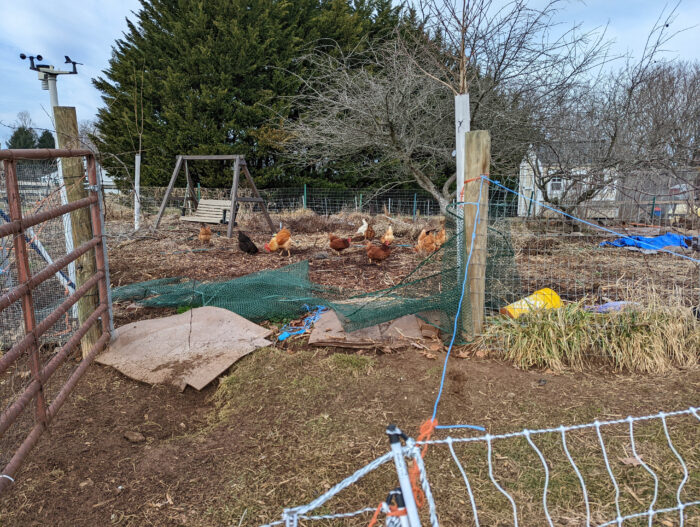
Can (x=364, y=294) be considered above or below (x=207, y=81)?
below

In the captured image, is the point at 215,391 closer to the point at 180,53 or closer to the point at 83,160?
the point at 83,160

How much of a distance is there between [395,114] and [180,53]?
11319 millimetres

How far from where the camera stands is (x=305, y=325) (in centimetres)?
422

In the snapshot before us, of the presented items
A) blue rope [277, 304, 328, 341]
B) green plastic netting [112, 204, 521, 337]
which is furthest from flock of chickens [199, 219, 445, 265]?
blue rope [277, 304, 328, 341]

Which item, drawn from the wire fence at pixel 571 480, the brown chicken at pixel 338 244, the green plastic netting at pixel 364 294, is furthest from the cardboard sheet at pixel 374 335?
the brown chicken at pixel 338 244

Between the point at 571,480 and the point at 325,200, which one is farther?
the point at 325,200

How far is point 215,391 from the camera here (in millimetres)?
3191

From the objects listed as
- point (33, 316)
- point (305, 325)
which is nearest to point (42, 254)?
point (33, 316)

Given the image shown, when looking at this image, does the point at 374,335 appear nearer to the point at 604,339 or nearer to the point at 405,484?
the point at 604,339

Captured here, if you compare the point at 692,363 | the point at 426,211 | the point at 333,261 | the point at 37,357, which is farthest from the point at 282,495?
the point at 426,211

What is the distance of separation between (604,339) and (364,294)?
1.98 metres

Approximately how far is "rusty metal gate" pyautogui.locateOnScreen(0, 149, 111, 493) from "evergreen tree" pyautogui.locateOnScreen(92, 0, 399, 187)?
12.1m

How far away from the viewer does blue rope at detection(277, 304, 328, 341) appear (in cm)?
402

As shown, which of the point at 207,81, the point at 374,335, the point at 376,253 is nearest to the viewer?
the point at 374,335
